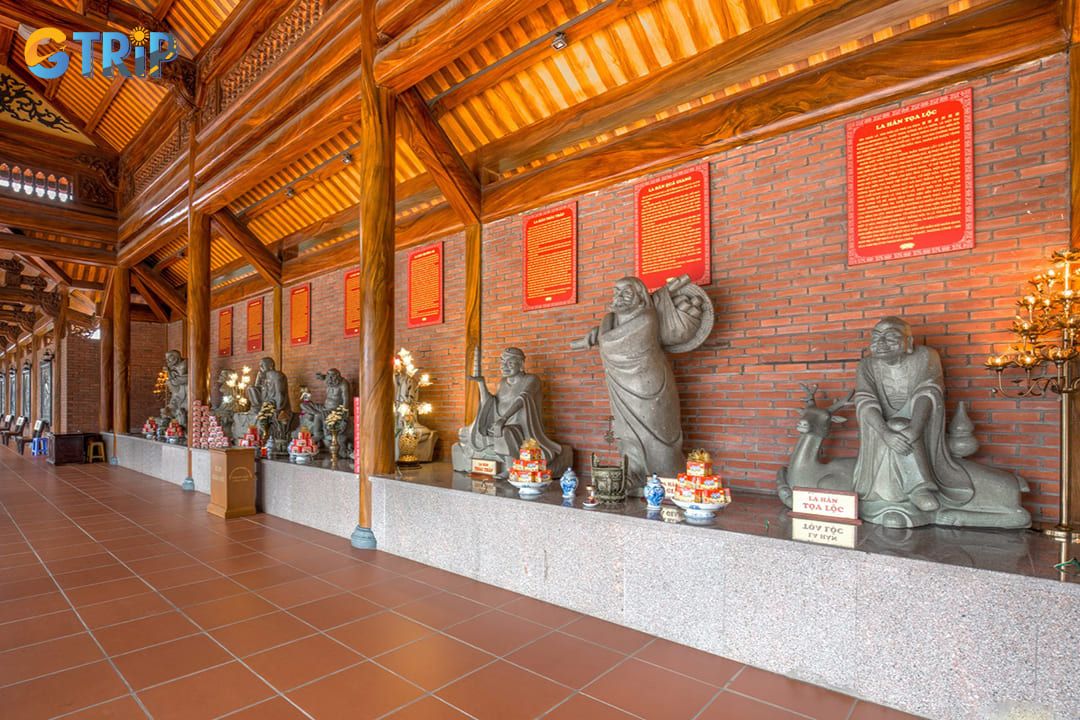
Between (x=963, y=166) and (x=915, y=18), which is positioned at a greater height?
(x=915, y=18)

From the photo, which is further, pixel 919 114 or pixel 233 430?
pixel 233 430

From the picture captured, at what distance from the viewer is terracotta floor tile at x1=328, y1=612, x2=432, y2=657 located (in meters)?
3.17

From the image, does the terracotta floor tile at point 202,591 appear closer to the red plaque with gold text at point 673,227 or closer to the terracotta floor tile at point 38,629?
the terracotta floor tile at point 38,629

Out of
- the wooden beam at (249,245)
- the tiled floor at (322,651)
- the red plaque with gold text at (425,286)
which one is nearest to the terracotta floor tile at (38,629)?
the tiled floor at (322,651)

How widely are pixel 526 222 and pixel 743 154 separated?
2402 mm

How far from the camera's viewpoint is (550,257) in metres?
5.97

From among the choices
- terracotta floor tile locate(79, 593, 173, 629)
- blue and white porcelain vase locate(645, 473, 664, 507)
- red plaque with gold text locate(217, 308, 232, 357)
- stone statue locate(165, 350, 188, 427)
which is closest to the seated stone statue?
blue and white porcelain vase locate(645, 473, 664, 507)

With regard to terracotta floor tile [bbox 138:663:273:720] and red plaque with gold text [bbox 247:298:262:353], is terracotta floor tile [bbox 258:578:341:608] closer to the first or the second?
terracotta floor tile [bbox 138:663:273:720]

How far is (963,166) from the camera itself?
3602mm

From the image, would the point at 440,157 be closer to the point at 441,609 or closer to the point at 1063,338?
the point at 441,609

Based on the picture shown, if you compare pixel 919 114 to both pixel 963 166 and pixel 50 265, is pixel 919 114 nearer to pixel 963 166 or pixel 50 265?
pixel 963 166

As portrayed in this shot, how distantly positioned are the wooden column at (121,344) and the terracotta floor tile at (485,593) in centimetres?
1131

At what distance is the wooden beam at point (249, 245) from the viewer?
29.8ft

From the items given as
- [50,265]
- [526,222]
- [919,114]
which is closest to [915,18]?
[919,114]
